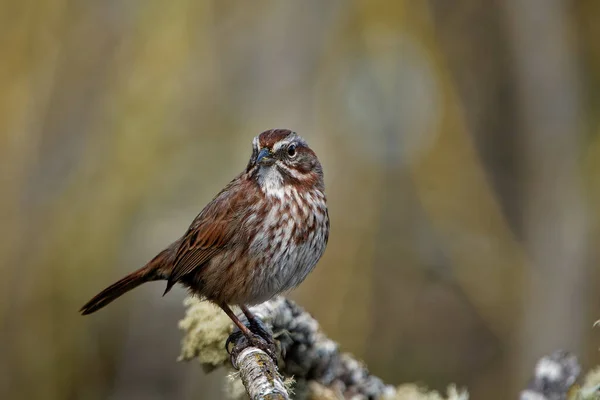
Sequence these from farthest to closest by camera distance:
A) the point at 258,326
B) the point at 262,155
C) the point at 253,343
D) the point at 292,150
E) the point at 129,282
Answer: the point at 129,282, the point at 292,150, the point at 262,155, the point at 258,326, the point at 253,343

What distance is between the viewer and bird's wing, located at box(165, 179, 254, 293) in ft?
12.1

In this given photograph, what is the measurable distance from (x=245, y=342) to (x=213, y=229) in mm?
949

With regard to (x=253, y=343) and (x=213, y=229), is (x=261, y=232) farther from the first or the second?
(x=253, y=343)

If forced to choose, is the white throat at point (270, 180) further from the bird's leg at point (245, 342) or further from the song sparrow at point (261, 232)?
the bird's leg at point (245, 342)

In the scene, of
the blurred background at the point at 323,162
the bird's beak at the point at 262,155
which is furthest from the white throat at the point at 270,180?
the blurred background at the point at 323,162

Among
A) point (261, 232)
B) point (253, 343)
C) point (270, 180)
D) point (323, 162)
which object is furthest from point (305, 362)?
point (323, 162)

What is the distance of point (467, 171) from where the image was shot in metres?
5.86

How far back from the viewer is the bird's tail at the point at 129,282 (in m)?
3.86

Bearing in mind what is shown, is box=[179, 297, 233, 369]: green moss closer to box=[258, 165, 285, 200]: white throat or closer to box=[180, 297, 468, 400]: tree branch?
box=[180, 297, 468, 400]: tree branch

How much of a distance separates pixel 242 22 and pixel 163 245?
4.82 ft

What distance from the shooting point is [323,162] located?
533cm

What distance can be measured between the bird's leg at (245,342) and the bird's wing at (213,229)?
1.95ft

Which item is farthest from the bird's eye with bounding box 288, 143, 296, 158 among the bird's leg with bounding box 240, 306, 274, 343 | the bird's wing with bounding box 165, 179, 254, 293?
the bird's leg with bounding box 240, 306, 274, 343

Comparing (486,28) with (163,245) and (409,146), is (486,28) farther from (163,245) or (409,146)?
(163,245)
